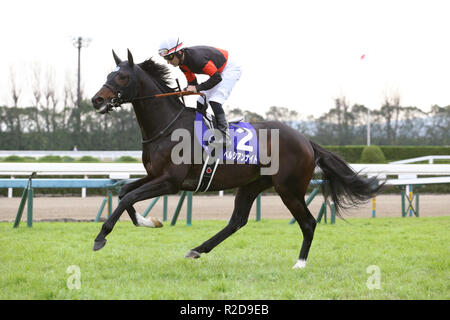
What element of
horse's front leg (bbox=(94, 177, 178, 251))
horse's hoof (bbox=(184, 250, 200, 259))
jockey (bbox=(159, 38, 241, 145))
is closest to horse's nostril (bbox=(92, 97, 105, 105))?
jockey (bbox=(159, 38, 241, 145))

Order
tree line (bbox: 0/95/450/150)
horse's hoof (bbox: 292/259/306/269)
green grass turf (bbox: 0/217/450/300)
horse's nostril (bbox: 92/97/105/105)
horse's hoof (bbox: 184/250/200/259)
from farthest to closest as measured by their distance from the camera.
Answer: tree line (bbox: 0/95/450/150) → horse's hoof (bbox: 184/250/200/259) → horse's hoof (bbox: 292/259/306/269) → horse's nostril (bbox: 92/97/105/105) → green grass turf (bbox: 0/217/450/300)

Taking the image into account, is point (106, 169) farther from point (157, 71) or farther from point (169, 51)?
point (169, 51)

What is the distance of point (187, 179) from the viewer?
13.8ft

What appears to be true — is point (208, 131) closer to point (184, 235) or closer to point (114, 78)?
point (114, 78)

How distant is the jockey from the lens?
4051 mm

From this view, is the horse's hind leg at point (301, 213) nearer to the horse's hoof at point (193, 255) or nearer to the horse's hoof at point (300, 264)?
the horse's hoof at point (300, 264)

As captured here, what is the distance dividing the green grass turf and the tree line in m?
16.6

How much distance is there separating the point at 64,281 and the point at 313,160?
2369mm

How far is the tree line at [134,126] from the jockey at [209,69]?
18.1 m

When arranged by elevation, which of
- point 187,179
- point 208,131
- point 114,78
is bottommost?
point 187,179

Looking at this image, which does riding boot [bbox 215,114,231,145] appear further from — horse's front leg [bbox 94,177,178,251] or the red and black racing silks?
horse's front leg [bbox 94,177,178,251]

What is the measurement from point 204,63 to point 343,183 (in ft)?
5.99

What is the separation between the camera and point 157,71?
445 centimetres
